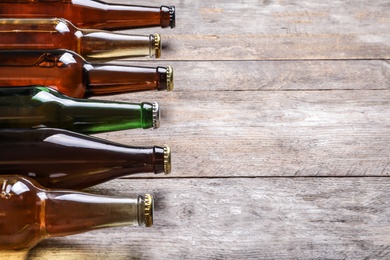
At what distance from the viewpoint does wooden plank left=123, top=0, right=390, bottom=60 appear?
99cm

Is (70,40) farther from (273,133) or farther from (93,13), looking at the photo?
(273,133)

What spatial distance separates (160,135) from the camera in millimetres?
789

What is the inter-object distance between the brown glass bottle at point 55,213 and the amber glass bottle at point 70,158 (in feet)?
0.18

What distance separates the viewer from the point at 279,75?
93 centimetres

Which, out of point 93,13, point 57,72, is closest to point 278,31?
point 93,13

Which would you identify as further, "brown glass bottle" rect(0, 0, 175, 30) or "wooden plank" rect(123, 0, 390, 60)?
"wooden plank" rect(123, 0, 390, 60)

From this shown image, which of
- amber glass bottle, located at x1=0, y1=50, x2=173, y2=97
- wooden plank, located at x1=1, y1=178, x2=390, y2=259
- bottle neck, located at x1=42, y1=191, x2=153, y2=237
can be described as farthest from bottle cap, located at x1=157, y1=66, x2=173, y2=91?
bottle neck, located at x1=42, y1=191, x2=153, y2=237

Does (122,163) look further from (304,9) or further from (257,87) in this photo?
(304,9)

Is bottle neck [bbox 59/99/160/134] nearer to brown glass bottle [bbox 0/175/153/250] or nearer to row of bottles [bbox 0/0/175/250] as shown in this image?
row of bottles [bbox 0/0/175/250]

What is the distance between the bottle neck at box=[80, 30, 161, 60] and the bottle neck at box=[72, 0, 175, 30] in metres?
0.11

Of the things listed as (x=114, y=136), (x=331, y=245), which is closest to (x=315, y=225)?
(x=331, y=245)

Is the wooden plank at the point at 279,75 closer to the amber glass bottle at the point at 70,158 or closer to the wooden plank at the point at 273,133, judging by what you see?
the wooden plank at the point at 273,133

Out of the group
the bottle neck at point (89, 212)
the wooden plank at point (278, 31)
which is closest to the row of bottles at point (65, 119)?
the bottle neck at point (89, 212)

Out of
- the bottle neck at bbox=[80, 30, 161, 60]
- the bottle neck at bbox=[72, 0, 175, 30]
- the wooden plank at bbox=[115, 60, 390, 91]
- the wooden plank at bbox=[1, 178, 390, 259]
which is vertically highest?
the bottle neck at bbox=[72, 0, 175, 30]
